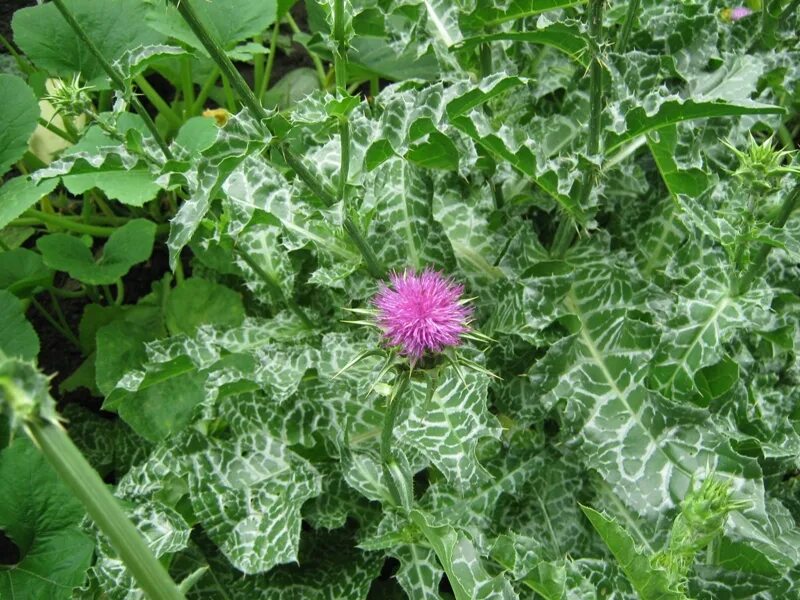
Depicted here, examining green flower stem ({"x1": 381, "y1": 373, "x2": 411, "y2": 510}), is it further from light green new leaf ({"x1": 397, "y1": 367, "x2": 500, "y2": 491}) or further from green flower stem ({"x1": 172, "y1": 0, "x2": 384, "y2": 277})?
green flower stem ({"x1": 172, "y1": 0, "x2": 384, "y2": 277})

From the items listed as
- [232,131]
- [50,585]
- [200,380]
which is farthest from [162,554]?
[232,131]

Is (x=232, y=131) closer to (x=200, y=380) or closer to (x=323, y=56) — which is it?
(x=200, y=380)

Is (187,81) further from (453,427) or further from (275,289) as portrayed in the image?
(453,427)

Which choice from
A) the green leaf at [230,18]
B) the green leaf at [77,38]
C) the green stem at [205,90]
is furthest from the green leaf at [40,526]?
the green stem at [205,90]

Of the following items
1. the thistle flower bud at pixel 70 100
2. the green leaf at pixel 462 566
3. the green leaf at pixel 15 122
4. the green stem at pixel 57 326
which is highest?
the thistle flower bud at pixel 70 100

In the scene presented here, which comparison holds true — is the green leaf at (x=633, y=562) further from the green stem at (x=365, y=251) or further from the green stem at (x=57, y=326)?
the green stem at (x=57, y=326)

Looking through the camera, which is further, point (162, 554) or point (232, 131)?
point (162, 554)
